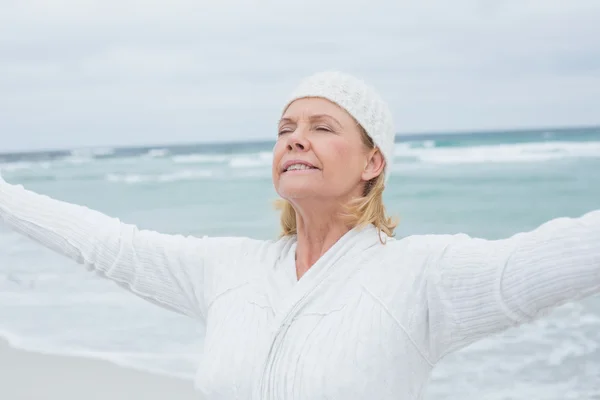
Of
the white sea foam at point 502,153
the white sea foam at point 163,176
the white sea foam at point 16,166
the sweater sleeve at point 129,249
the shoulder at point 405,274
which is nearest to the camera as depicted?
the shoulder at point 405,274

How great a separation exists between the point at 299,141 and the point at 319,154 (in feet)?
0.16

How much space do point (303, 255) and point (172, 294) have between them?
13.7 inches

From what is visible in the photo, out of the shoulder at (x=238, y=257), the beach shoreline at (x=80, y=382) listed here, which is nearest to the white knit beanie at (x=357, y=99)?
the shoulder at (x=238, y=257)

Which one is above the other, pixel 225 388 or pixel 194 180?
pixel 225 388

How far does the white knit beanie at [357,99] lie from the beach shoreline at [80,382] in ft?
8.35

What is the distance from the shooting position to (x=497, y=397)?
3.98 metres

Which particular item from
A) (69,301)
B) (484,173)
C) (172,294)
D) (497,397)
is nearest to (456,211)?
(484,173)

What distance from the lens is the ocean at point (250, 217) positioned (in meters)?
4.36

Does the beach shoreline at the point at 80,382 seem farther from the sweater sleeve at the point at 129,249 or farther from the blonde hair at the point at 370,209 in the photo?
the blonde hair at the point at 370,209

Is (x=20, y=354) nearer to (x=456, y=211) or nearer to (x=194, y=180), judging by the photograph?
(x=456, y=211)

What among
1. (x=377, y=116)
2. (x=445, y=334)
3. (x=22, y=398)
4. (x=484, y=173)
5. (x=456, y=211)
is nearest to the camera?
(x=445, y=334)

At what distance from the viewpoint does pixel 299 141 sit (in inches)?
62.4

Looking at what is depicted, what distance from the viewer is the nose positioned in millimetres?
1583

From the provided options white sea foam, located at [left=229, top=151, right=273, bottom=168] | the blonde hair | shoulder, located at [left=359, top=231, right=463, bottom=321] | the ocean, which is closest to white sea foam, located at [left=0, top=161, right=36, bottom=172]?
the ocean
